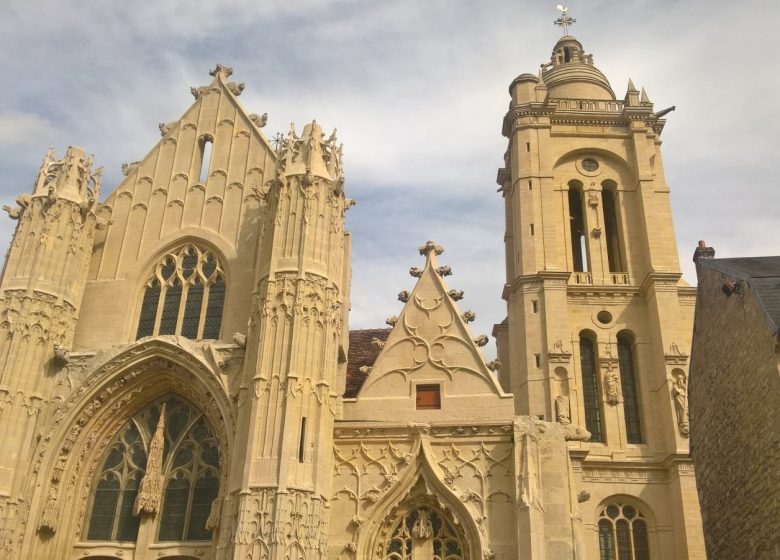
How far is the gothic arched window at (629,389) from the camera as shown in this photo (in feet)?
80.3

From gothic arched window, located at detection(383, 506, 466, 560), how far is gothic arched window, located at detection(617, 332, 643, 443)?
12.2 metres

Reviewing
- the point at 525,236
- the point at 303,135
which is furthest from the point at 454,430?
the point at 525,236

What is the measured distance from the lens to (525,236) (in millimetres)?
27281

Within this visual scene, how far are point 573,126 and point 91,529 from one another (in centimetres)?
2251

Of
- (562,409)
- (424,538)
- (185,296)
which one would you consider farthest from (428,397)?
(562,409)

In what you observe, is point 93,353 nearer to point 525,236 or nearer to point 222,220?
point 222,220

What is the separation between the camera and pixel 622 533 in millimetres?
22781

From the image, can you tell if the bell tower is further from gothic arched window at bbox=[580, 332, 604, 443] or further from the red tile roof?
the red tile roof

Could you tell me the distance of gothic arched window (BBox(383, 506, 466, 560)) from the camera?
1361 cm

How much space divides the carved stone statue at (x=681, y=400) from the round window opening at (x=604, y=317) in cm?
303

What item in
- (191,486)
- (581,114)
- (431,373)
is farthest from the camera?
(581,114)

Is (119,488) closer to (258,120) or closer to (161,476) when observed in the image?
(161,476)

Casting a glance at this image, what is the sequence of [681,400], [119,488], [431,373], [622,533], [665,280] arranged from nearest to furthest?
Result: [119,488]
[431,373]
[622,533]
[681,400]
[665,280]

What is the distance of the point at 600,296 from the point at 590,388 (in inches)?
130
